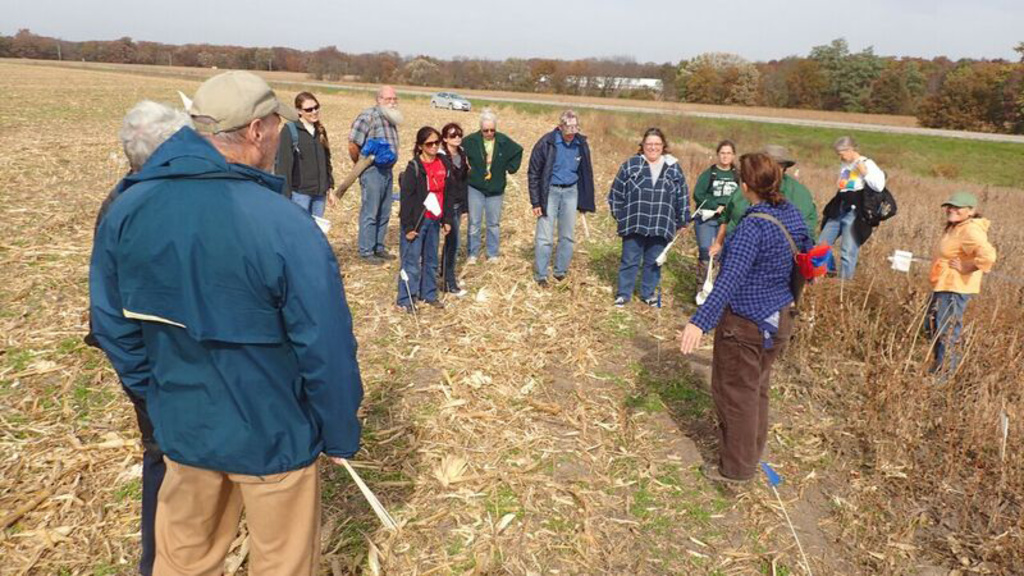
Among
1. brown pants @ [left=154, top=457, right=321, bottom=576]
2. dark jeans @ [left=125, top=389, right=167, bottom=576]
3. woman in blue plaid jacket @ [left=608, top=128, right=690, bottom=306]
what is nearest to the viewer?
brown pants @ [left=154, top=457, right=321, bottom=576]

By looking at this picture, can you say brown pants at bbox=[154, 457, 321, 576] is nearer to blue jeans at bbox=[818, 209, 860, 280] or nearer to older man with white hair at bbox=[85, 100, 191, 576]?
older man with white hair at bbox=[85, 100, 191, 576]

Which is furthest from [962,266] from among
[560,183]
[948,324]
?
[560,183]

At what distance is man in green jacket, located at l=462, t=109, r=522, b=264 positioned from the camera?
25.1ft

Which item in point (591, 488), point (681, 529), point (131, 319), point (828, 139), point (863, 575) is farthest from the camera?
point (828, 139)

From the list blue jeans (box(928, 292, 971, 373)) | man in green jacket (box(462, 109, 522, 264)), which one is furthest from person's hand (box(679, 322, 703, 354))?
man in green jacket (box(462, 109, 522, 264))

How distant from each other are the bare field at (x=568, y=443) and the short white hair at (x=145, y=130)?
7.13 feet

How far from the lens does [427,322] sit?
21.4 ft

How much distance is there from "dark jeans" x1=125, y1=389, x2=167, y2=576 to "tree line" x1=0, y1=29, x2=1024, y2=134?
177ft

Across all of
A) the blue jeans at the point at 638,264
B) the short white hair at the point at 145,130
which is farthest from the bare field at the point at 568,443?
the short white hair at the point at 145,130

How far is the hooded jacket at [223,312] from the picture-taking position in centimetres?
190

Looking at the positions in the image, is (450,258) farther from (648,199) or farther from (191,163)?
(191,163)

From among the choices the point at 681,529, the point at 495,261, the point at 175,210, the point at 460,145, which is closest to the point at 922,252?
the point at 495,261

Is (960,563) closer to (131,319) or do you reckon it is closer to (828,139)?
(131,319)

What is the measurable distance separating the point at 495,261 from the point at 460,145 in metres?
1.83
